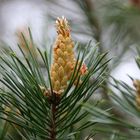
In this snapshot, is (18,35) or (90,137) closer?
(90,137)

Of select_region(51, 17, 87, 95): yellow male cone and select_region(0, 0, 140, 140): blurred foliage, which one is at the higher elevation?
select_region(51, 17, 87, 95): yellow male cone

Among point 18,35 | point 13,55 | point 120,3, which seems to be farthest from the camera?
point 120,3

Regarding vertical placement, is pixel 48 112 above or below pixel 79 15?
below

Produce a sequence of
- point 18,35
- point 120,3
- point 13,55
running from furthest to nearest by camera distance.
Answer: point 120,3 → point 18,35 → point 13,55

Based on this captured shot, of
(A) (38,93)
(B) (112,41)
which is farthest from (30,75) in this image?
(B) (112,41)

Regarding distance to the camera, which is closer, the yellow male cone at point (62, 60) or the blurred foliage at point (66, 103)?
the blurred foliage at point (66, 103)

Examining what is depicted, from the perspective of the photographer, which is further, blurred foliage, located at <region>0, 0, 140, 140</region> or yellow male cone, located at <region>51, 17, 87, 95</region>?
yellow male cone, located at <region>51, 17, 87, 95</region>

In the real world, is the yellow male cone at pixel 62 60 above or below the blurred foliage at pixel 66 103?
above

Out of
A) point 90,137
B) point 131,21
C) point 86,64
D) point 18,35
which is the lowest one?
point 90,137

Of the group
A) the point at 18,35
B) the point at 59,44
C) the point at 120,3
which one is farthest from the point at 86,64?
the point at 120,3

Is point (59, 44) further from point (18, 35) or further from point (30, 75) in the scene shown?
point (18, 35)
